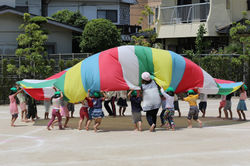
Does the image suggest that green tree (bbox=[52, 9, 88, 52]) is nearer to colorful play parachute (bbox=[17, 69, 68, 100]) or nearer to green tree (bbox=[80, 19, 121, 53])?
green tree (bbox=[80, 19, 121, 53])

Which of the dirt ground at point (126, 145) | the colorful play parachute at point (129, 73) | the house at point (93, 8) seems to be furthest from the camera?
the house at point (93, 8)

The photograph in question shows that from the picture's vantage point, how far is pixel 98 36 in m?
33.9

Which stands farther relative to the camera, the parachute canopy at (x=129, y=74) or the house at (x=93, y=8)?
the house at (x=93, y=8)

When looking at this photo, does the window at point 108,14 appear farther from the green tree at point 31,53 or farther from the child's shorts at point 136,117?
the child's shorts at point 136,117

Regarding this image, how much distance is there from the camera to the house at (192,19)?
106 ft

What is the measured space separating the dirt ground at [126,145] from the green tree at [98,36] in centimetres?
1792

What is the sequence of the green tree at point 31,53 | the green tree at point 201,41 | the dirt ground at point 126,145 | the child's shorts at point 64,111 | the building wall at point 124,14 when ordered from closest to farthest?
1. the dirt ground at point 126,145
2. the child's shorts at point 64,111
3. the green tree at point 31,53
4. the green tree at point 201,41
5. the building wall at point 124,14

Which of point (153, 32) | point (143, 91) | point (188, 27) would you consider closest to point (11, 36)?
point (153, 32)

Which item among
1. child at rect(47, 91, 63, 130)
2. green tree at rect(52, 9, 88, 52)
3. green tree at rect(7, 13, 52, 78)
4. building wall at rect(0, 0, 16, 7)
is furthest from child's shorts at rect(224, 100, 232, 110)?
building wall at rect(0, 0, 16, 7)

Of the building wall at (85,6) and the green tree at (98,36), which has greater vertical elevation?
the building wall at (85,6)

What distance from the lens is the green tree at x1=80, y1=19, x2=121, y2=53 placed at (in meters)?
33.9

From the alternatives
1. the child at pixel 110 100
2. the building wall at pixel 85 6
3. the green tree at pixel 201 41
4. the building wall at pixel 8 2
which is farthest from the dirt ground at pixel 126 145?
the building wall at pixel 85 6

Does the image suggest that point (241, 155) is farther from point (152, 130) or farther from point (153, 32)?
point (153, 32)

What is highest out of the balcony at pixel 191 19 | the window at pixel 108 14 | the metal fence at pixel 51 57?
the window at pixel 108 14
